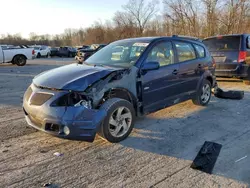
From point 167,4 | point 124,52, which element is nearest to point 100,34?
point 167,4

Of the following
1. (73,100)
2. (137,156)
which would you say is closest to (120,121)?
(137,156)

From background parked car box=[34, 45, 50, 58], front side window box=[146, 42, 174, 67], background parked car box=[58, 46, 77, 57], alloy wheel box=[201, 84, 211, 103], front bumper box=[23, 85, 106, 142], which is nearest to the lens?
front bumper box=[23, 85, 106, 142]

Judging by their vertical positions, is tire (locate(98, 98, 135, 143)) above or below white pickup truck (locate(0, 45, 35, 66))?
below

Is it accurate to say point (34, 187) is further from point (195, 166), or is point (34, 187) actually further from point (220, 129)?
point (220, 129)

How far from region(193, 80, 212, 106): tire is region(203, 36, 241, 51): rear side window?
297cm

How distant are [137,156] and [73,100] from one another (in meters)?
1.22

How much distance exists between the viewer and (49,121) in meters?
3.28

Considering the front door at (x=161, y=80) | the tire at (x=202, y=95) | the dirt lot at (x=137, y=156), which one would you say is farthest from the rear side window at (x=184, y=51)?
the dirt lot at (x=137, y=156)

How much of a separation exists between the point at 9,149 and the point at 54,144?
2.14 feet

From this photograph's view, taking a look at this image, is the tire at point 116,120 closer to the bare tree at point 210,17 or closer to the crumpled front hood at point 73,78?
the crumpled front hood at point 73,78

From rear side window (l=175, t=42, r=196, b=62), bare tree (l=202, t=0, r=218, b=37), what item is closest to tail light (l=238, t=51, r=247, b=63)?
rear side window (l=175, t=42, r=196, b=62)

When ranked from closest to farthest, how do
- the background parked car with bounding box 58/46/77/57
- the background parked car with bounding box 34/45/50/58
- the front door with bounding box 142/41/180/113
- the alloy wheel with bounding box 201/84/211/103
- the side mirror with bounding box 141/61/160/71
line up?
1. the side mirror with bounding box 141/61/160/71
2. the front door with bounding box 142/41/180/113
3. the alloy wheel with bounding box 201/84/211/103
4. the background parked car with bounding box 34/45/50/58
5. the background parked car with bounding box 58/46/77/57

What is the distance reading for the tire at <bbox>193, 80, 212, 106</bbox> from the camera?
18.6ft

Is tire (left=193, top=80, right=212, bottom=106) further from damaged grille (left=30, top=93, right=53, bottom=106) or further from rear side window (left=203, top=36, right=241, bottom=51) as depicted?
damaged grille (left=30, top=93, right=53, bottom=106)
